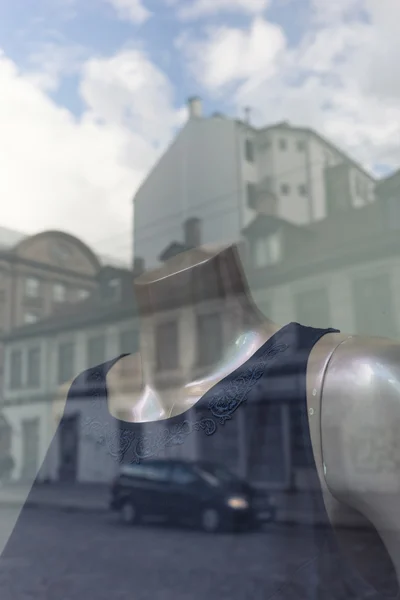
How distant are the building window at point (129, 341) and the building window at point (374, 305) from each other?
1.49ft

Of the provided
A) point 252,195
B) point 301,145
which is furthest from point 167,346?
point 301,145

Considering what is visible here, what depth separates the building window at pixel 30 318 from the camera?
5.25 ft

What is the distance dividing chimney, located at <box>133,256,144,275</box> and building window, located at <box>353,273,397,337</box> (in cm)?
47

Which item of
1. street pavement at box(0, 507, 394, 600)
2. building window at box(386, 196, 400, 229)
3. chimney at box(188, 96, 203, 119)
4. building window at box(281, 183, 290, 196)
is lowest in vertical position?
street pavement at box(0, 507, 394, 600)

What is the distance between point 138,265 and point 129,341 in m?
0.17

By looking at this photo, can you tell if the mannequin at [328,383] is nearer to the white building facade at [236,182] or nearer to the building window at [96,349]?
the white building facade at [236,182]

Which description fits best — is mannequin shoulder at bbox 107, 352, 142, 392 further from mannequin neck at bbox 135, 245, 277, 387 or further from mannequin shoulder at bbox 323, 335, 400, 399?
mannequin shoulder at bbox 323, 335, 400, 399

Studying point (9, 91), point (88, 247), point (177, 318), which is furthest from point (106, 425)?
point (9, 91)

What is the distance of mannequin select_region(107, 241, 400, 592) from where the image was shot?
2.63ft

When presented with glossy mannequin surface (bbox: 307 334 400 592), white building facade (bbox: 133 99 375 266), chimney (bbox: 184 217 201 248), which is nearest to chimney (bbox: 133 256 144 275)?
white building facade (bbox: 133 99 375 266)

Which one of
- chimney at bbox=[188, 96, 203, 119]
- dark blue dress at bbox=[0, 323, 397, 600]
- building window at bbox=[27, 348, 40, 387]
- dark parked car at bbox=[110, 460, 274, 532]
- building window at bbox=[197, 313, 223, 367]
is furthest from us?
building window at bbox=[27, 348, 40, 387]

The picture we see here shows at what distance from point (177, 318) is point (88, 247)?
18.0 inches

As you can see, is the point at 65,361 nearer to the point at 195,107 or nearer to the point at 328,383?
the point at 195,107

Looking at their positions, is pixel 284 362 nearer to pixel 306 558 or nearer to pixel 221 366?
pixel 221 366
